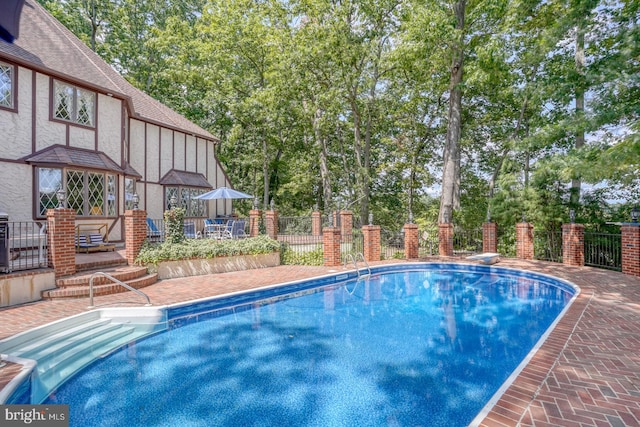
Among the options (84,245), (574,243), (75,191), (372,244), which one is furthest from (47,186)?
(574,243)

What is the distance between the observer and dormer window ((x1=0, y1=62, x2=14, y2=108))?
973cm

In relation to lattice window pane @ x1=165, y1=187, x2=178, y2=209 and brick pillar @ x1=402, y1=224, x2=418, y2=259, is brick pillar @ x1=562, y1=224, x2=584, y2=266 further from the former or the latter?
lattice window pane @ x1=165, y1=187, x2=178, y2=209

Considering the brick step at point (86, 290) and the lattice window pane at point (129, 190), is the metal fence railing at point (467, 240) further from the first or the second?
the lattice window pane at point (129, 190)

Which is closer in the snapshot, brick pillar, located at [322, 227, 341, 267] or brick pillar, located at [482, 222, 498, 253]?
brick pillar, located at [322, 227, 341, 267]

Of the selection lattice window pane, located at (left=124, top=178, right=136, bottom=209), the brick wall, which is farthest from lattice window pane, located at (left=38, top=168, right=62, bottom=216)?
the brick wall

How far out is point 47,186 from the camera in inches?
420

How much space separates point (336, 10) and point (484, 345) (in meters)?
16.4

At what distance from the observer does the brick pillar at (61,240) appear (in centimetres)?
769

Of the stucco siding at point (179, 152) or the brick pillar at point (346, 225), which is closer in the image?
the brick pillar at point (346, 225)

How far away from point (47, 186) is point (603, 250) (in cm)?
1908

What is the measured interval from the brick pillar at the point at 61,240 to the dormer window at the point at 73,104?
5.28 m

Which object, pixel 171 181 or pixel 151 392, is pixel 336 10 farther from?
pixel 151 392

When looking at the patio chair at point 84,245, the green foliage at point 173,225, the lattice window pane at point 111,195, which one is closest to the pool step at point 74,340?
the green foliage at point 173,225

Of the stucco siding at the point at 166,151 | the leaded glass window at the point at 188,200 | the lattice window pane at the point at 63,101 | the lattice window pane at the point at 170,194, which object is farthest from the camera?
the leaded glass window at the point at 188,200
